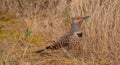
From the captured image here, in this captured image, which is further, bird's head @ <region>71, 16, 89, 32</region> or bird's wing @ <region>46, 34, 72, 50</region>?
bird's head @ <region>71, 16, 89, 32</region>

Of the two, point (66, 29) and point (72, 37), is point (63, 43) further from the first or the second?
point (66, 29)

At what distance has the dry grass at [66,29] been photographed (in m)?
6.74

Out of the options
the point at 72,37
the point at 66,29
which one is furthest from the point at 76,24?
the point at 66,29

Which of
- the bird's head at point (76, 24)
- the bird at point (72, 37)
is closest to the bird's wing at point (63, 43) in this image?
the bird at point (72, 37)

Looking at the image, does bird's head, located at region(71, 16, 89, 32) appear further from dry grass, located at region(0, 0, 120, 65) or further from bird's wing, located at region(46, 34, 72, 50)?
dry grass, located at region(0, 0, 120, 65)

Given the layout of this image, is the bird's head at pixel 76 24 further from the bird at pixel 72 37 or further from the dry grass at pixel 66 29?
the dry grass at pixel 66 29

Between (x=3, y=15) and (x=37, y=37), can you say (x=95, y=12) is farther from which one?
(x=3, y=15)

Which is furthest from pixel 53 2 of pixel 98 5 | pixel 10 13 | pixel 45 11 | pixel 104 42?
pixel 104 42

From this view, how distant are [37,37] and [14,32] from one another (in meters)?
0.67

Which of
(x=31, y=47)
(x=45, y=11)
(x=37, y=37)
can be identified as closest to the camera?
(x=31, y=47)

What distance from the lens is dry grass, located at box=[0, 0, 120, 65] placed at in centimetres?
674

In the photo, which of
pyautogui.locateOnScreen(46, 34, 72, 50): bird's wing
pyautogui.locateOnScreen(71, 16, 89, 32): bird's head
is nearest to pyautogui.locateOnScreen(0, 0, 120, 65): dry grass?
pyautogui.locateOnScreen(46, 34, 72, 50): bird's wing

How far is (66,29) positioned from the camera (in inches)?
328

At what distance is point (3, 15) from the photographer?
10.1 meters
